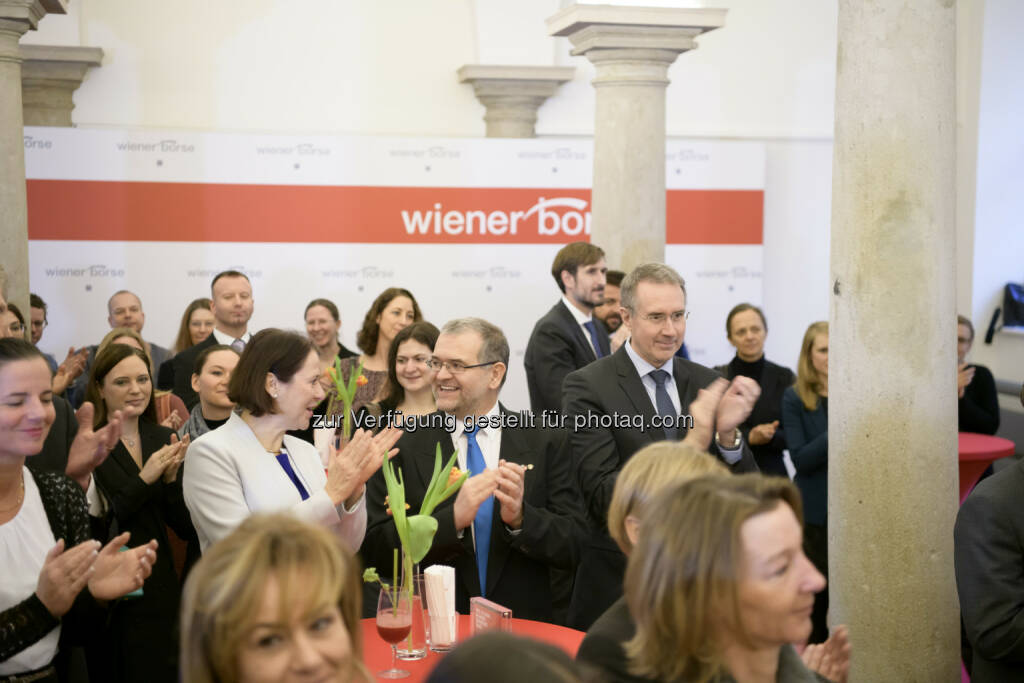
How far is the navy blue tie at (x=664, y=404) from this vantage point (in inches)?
158

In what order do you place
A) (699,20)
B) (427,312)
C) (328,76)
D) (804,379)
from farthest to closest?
1. (328,76)
2. (427,312)
3. (699,20)
4. (804,379)

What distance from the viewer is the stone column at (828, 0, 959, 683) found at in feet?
13.8

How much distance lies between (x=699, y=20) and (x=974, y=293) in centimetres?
369

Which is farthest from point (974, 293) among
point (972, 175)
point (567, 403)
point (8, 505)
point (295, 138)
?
point (8, 505)

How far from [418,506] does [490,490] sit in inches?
16.2

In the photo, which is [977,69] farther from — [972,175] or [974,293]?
[974,293]

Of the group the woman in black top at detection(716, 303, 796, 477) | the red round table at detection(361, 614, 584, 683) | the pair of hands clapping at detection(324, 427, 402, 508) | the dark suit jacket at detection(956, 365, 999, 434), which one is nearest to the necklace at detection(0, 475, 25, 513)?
the pair of hands clapping at detection(324, 427, 402, 508)

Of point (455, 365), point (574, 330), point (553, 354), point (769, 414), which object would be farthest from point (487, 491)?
point (769, 414)

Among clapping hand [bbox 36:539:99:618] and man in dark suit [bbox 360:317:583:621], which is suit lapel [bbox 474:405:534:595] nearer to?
man in dark suit [bbox 360:317:583:621]

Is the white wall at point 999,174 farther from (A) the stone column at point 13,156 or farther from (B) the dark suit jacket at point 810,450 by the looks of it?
(A) the stone column at point 13,156

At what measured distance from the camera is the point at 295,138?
27.1ft

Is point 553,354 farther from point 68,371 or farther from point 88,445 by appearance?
point 88,445

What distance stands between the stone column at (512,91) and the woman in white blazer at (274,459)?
6620 mm

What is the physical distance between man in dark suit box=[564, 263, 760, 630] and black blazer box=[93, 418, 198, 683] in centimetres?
137
